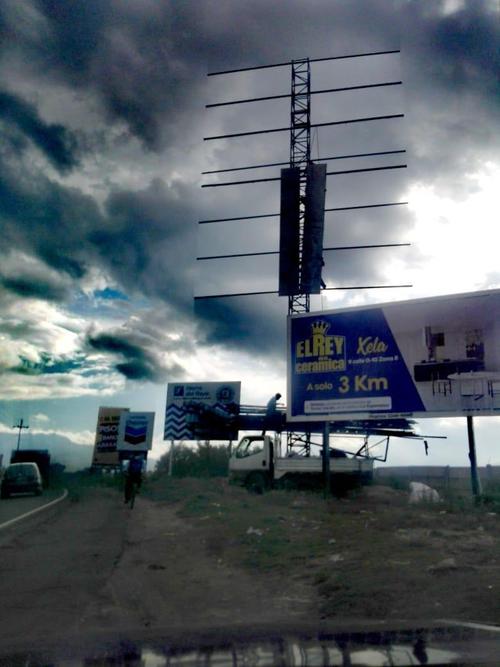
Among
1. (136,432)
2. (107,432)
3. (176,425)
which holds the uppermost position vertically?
(107,432)

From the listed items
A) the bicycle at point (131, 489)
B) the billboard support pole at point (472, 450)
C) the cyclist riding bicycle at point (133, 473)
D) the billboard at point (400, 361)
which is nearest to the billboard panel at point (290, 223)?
the billboard at point (400, 361)

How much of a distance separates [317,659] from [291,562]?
564cm

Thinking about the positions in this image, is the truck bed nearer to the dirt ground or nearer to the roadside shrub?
the dirt ground

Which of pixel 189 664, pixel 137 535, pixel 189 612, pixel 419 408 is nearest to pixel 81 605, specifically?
pixel 189 612

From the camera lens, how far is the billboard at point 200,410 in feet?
110

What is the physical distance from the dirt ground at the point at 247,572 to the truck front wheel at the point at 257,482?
7.08 m

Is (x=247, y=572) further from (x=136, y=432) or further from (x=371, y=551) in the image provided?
(x=136, y=432)

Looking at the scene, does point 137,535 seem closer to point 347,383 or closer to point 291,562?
point 291,562

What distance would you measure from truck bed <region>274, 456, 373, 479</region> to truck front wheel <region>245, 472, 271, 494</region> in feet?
3.04

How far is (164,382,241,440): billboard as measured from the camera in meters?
33.4

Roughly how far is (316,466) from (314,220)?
954cm

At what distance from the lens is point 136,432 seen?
1649 inches

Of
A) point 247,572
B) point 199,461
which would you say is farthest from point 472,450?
point 199,461

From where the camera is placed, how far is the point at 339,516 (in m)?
12.4
